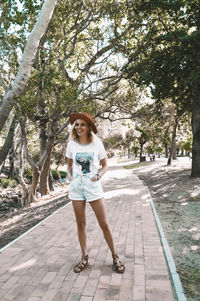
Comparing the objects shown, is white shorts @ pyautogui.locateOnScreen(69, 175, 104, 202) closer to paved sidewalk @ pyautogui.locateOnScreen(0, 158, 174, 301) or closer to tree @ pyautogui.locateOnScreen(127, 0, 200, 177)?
paved sidewalk @ pyautogui.locateOnScreen(0, 158, 174, 301)

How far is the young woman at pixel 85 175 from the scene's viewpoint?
3.25 metres

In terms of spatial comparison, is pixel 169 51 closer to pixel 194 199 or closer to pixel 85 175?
pixel 194 199

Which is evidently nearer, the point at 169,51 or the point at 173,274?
the point at 173,274

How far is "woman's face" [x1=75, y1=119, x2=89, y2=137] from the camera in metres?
3.37

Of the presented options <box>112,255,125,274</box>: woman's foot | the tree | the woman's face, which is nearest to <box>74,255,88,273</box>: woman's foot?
<box>112,255,125,274</box>: woman's foot

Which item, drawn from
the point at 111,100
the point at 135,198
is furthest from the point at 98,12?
the point at 135,198

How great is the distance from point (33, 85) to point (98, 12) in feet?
14.8

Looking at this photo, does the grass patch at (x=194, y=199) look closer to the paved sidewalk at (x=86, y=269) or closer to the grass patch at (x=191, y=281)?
Answer: the paved sidewalk at (x=86, y=269)

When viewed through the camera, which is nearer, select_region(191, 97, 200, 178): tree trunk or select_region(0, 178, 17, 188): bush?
select_region(191, 97, 200, 178): tree trunk

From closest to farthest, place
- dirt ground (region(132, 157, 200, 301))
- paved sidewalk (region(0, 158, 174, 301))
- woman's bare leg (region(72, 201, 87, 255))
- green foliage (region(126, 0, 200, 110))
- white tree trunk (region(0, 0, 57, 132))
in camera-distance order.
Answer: paved sidewalk (region(0, 158, 174, 301)) < dirt ground (region(132, 157, 200, 301)) < woman's bare leg (region(72, 201, 87, 255)) < white tree trunk (region(0, 0, 57, 132)) < green foliage (region(126, 0, 200, 110))

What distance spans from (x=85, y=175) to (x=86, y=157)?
0.79 ft

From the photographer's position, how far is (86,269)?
3.44 m

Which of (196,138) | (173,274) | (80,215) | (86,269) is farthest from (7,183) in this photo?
(173,274)

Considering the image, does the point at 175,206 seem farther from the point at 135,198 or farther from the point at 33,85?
the point at 33,85
